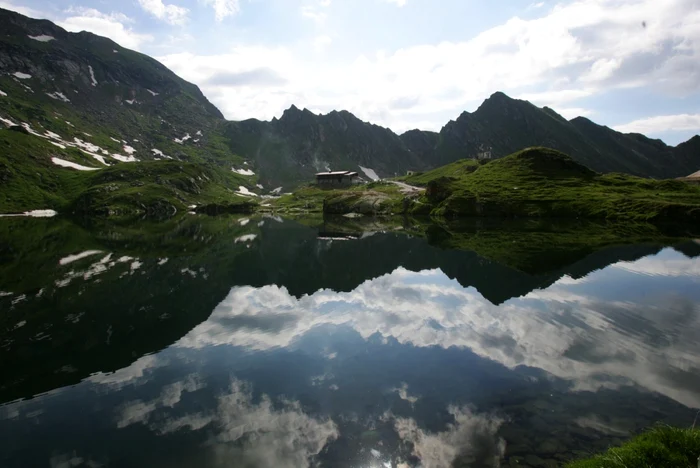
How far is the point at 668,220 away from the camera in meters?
95.8

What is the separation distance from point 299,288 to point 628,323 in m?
30.4

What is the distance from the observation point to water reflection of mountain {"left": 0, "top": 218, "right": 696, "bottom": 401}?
80.3 feet

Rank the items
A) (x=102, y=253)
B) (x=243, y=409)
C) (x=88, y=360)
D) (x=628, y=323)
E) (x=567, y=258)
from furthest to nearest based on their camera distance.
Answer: (x=102, y=253) < (x=567, y=258) < (x=628, y=323) < (x=88, y=360) < (x=243, y=409)

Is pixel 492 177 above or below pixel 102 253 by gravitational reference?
above

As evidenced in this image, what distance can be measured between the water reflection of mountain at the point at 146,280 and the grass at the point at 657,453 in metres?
22.6

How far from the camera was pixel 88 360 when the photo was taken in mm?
23359

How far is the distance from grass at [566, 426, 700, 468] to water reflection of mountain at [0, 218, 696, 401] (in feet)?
74.0

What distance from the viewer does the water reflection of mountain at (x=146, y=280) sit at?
24.5 meters

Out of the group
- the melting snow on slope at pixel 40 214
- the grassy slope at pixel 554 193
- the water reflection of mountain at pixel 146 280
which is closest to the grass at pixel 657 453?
the water reflection of mountain at pixel 146 280

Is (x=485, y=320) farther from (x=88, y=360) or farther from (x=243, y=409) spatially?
(x=88, y=360)

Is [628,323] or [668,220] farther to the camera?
[668,220]

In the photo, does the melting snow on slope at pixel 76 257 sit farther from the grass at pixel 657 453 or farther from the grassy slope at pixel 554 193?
the grassy slope at pixel 554 193

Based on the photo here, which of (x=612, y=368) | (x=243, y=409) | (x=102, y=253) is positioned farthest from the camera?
(x=102, y=253)

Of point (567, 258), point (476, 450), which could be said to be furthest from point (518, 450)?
point (567, 258)
